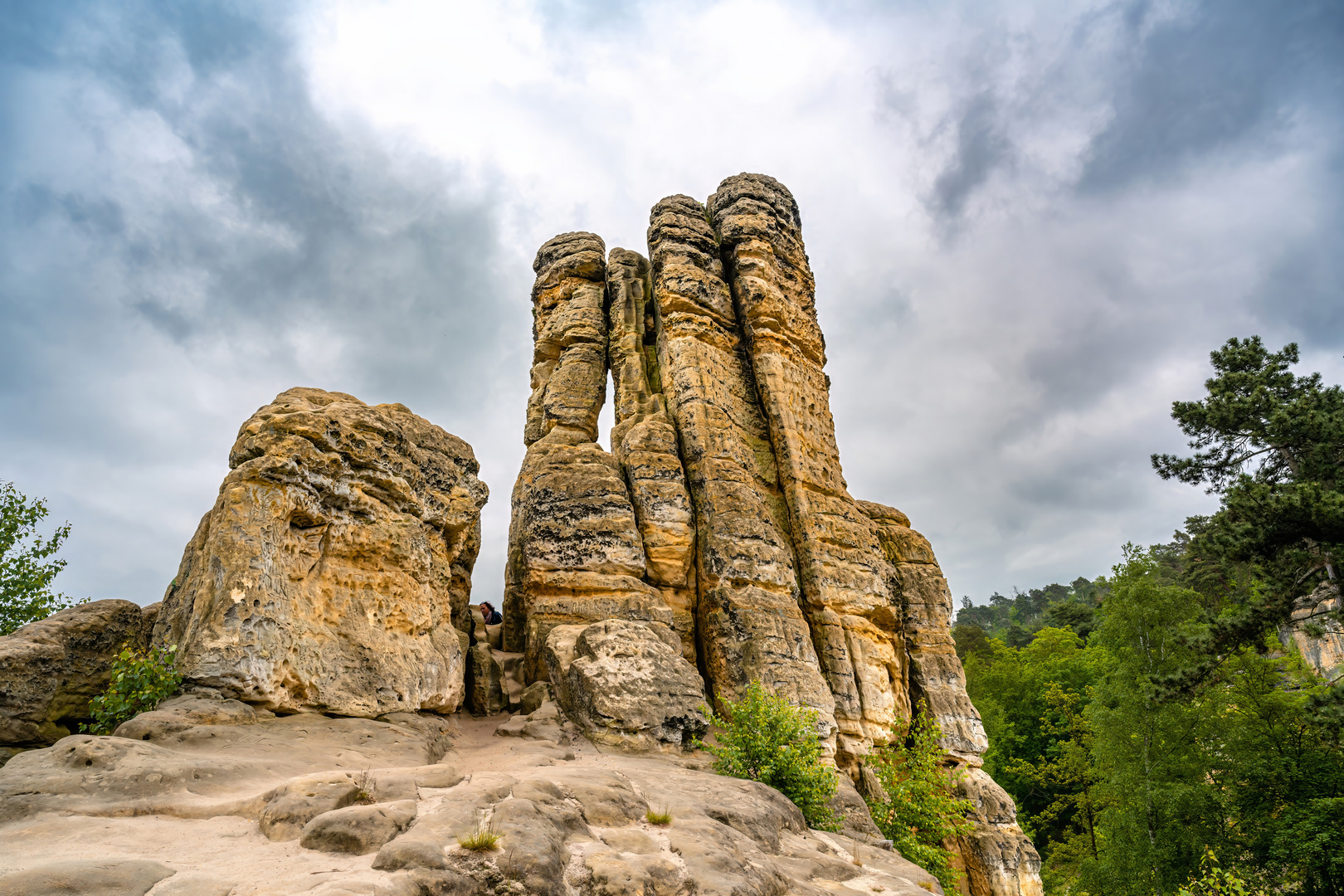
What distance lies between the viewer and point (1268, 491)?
17.6m

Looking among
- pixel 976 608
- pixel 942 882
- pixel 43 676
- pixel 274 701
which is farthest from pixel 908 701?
pixel 976 608

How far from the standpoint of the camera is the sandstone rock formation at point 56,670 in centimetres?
1005

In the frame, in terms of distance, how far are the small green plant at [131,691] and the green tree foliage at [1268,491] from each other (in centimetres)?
2230

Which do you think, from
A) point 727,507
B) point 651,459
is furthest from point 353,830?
point 651,459

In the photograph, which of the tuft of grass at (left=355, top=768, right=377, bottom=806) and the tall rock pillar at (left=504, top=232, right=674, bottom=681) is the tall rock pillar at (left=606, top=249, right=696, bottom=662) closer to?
the tall rock pillar at (left=504, top=232, right=674, bottom=681)

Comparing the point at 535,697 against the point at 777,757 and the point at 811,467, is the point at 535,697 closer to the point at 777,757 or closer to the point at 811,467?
the point at 777,757

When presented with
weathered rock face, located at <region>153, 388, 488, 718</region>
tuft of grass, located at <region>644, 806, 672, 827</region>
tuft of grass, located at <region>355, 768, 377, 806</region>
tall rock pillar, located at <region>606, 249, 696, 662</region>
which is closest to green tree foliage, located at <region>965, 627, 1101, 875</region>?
tall rock pillar, located at <region>606, 249, 696, 662</region>

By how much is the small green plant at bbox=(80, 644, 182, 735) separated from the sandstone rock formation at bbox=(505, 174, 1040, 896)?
22.1ft

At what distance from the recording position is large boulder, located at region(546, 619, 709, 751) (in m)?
13.1

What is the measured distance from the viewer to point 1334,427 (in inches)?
703

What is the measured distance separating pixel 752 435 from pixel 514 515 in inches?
289

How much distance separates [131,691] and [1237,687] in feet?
88.6

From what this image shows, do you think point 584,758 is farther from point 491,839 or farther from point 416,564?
point 491,839

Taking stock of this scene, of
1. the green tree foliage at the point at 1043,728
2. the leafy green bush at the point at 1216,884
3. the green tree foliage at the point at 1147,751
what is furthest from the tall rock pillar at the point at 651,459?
the green tree foliage at the point at 1043,728
